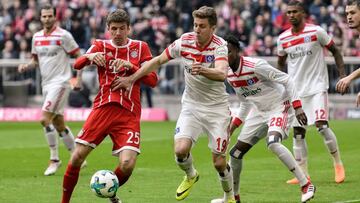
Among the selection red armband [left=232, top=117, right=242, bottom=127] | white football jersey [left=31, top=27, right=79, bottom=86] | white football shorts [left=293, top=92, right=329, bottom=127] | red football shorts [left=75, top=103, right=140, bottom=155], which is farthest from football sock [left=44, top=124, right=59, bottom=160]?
red football shorts [left=75, top=103, right=140, bottom=155]

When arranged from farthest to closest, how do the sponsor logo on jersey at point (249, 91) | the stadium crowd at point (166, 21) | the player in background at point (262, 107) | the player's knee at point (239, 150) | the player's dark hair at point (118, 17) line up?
the stadium crowd at point (166, 21) < the sponsor logo on jersey at point (249, 91) < the player's knee at point (239, 150) < the player in background at point (262, 107) < the player's dark hair at point (118, 17)

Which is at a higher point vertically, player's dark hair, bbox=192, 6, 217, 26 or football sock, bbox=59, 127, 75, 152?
player's dark hair, bbox=192, 6, 217, 26

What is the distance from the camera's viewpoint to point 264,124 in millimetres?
12977

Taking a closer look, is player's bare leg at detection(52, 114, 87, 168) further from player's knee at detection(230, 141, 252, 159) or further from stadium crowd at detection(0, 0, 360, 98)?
stadium crowd at detection(0, 0, 360, 98)

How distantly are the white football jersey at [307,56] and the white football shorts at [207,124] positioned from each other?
10.0 ft

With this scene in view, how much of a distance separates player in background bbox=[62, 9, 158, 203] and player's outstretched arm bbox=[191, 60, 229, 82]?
2.73ft

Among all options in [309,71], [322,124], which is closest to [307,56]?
[309,71]

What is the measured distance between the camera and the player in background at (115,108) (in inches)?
460

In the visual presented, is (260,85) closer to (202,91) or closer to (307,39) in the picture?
(202,91)

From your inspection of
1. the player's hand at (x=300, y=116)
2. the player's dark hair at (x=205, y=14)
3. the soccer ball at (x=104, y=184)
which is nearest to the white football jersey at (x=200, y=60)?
the player's dark hair at (x=205, y=14)

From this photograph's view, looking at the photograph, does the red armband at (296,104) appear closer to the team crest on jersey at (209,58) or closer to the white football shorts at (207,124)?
the white football shorts at (207,124)

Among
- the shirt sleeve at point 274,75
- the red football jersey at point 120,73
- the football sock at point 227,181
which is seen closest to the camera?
the red football jersey at point 120,73

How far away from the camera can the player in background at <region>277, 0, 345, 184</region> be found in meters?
14.9

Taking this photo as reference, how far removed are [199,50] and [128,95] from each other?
0.98 meters
